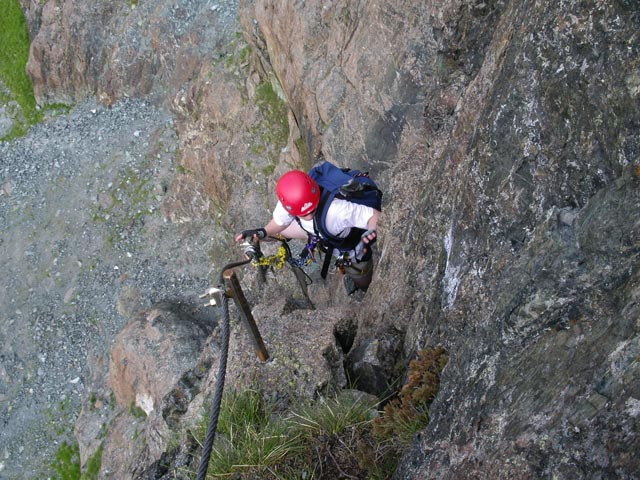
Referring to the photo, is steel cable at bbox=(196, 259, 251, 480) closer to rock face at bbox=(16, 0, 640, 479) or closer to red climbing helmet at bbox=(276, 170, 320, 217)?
rock face at bbox=(16, 0, 640, 479)

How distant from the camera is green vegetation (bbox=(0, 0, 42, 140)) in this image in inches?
1137

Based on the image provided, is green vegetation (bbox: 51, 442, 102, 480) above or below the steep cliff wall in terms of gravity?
below

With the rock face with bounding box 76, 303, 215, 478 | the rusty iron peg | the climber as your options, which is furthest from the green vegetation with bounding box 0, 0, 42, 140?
the rusty iron peg

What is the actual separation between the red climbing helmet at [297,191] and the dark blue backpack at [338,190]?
0.74 ft

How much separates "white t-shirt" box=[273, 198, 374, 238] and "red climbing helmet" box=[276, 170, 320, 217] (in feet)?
1.19

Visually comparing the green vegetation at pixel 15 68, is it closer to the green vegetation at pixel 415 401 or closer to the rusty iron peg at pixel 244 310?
the rusty iron peg at pixel 244 310

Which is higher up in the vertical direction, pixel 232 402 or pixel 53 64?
pixel 53 64

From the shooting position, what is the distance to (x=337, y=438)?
6.66 metres

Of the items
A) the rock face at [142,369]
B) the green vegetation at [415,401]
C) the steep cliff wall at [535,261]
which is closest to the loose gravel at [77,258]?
the rock face at [142,369]

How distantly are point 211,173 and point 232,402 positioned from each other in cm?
1411

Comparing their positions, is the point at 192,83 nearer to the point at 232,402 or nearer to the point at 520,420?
the point at 232,402

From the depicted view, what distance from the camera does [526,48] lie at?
18.0ft

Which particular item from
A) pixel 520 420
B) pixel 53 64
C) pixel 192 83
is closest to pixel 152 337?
pixel 192 83

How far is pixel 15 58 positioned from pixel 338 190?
26075 mm
